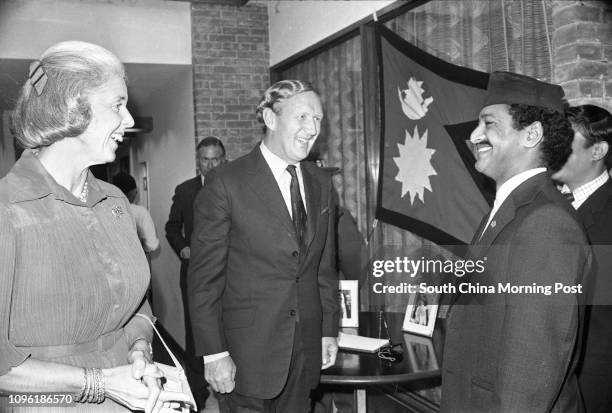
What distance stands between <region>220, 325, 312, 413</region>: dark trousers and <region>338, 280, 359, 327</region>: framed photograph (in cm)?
76

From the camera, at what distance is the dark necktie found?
2051 millimetres

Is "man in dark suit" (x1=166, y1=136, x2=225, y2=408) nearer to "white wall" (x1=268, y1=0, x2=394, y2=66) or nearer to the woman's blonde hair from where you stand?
"white wall" (x1=268, y1=0, x2=394, y2=66)

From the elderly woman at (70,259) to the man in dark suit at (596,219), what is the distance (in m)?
1.43

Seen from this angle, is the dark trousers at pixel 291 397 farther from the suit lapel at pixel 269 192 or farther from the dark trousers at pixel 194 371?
the dark trousers at pixel 194 371

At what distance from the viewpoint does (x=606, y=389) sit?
1.90 meters

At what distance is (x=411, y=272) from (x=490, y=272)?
2.06 m

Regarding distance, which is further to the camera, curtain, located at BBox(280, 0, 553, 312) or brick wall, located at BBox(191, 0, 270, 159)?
brick wall, located at BBox(191, 0, 270, 159)

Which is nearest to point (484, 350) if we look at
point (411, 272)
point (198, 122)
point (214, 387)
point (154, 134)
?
point (214, 387)

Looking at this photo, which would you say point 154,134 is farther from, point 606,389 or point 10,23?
point 606,389

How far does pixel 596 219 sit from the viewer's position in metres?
1.98

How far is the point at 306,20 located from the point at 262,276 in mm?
3404

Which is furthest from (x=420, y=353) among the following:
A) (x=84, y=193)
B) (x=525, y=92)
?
(x=84, y=193)

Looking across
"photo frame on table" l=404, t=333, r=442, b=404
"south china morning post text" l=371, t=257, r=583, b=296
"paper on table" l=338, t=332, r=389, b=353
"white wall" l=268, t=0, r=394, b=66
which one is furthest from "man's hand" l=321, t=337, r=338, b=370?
"white wall" l=268, t=0, r=394, b=66

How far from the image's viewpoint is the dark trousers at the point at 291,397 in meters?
1.98
